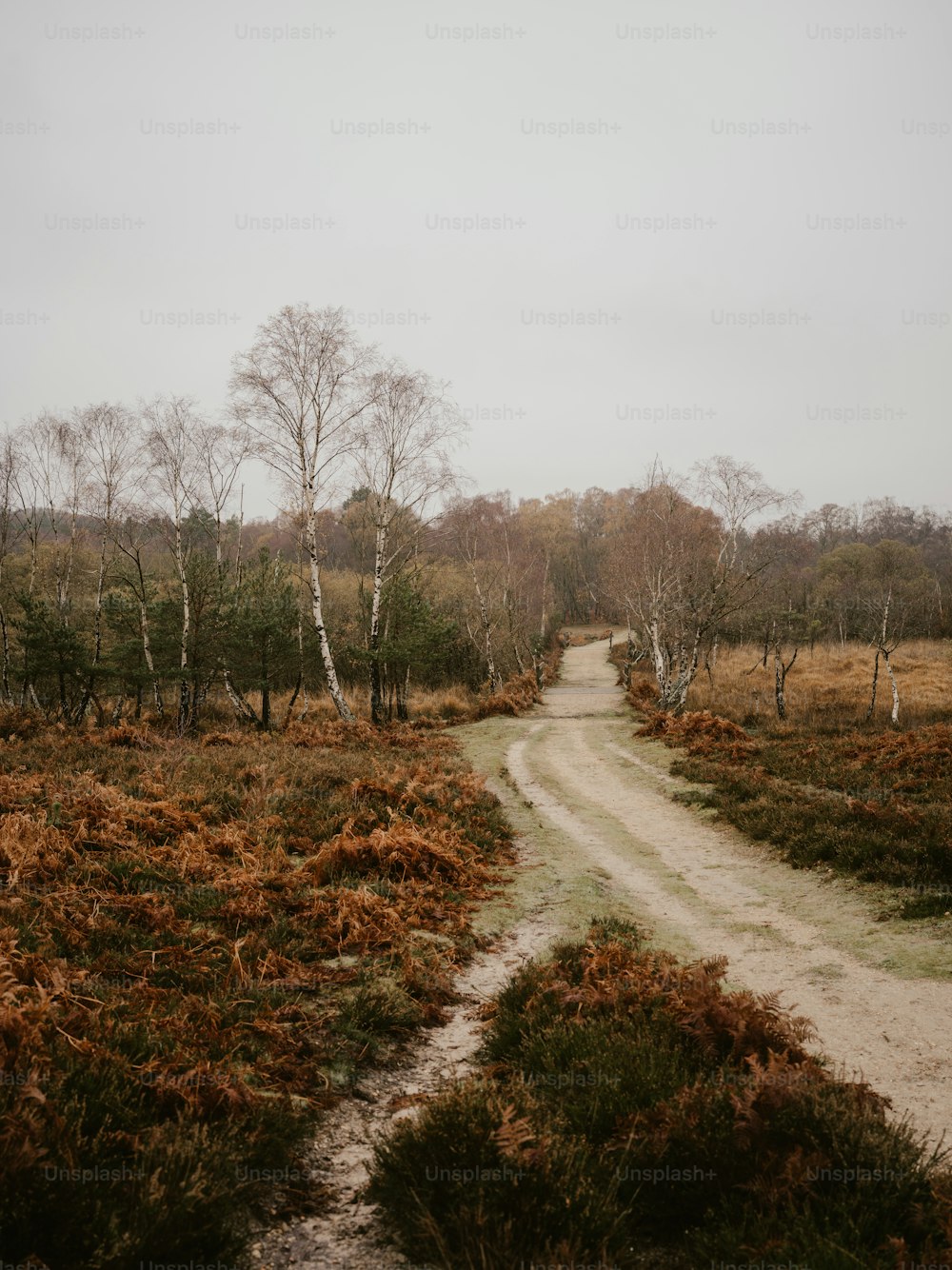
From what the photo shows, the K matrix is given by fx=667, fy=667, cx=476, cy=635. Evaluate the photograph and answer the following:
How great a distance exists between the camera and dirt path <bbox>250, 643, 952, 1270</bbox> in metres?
3.85

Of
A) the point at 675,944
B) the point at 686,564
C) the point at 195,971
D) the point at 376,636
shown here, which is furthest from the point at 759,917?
the point at 686,564

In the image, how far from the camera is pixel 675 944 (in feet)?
23.6

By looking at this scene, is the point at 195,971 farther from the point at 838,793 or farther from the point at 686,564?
the point at 686,564

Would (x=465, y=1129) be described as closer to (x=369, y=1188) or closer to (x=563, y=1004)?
(x=369, y=1188)

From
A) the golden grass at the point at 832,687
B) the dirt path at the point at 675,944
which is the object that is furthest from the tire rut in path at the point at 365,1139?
the golden grass at the point at 832,687

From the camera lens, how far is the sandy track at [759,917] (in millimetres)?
4949

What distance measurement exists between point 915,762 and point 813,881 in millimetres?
5813

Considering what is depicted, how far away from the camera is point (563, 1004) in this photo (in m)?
5.22

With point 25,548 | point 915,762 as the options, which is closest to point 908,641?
point 915,762

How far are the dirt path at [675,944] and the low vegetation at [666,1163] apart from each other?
392 millimetres

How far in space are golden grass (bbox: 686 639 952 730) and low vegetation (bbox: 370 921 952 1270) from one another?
20.8 m

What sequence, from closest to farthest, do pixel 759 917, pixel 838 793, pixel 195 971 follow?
pixel 195 971 → pixel 759 917 → pixel 838 793

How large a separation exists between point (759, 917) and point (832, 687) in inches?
1214

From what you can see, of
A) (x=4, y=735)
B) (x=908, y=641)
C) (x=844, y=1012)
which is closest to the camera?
(x=844, y=1012)
